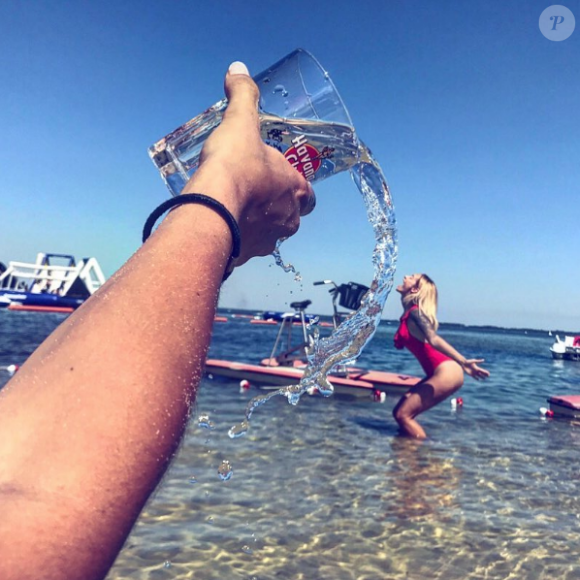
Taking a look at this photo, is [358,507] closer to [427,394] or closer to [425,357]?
[427,394]

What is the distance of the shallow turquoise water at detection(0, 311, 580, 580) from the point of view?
3.10 meters

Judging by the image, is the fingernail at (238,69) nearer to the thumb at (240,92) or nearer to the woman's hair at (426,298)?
the thumb at (240,92)

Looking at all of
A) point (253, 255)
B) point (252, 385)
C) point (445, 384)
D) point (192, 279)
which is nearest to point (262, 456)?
point (445, 384)

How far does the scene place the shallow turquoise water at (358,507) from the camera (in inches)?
122

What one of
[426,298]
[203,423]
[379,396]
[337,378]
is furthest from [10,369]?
[426,298]

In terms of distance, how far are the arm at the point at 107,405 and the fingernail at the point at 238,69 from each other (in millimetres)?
529

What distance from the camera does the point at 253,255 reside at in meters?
1.25

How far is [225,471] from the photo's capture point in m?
4.56

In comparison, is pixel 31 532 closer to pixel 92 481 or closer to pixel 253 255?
pixel 92 481

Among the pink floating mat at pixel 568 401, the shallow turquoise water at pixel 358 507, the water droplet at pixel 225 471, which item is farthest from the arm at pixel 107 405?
the pink floating mat at pixel 568 401

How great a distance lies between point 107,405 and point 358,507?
12.4 feet

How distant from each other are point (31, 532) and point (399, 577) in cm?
289

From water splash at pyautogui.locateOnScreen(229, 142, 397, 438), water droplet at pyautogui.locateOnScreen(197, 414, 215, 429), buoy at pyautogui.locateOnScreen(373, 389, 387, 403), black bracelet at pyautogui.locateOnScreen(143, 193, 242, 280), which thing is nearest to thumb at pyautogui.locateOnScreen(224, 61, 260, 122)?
black bracelet at pyautogui.locateOnScreen(143, 193, 242, 280)

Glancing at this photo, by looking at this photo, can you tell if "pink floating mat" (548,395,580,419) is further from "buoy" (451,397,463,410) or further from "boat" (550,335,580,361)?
"boat" (550,335,580,361)
